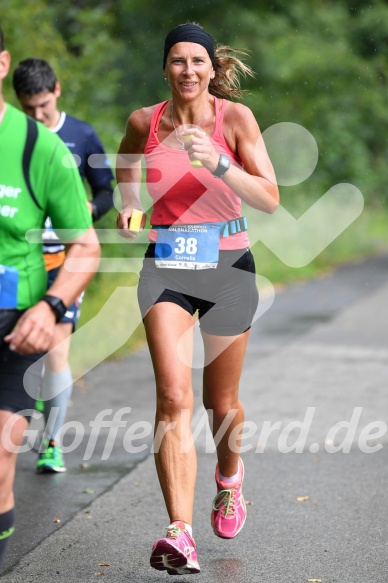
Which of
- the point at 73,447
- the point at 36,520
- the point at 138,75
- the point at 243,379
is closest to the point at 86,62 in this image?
the point at 243,379

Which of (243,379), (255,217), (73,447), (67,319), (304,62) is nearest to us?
(67,319)

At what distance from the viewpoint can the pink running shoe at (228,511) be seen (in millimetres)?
5195

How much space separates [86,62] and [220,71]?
8.90 metres

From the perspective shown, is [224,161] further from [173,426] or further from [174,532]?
[174,532]

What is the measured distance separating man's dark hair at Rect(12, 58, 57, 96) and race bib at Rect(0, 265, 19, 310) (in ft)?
10.3

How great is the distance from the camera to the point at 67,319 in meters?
6.52

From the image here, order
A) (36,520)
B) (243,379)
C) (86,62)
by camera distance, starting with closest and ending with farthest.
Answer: (36,520) < (243,379) < (86,62)

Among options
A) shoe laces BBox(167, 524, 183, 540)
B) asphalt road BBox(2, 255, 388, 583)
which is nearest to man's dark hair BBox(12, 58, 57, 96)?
asphalt road BBox(2, 255, 388, 583)

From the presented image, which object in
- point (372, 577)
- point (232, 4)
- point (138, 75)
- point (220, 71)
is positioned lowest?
point (372, 577)

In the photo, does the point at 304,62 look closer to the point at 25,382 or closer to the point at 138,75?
the point at 138,75

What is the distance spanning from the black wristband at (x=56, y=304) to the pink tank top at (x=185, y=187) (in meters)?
1.25

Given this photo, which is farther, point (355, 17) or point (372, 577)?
point (355, 17)

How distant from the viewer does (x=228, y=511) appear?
17.1ft

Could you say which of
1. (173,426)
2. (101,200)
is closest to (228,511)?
(173,426)
